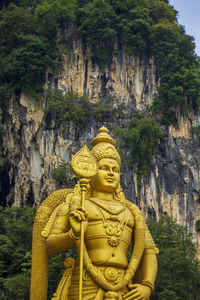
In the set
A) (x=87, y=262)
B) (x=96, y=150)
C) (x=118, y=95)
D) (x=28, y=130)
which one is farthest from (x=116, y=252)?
(x=118, y=95)

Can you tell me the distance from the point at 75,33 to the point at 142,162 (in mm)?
7967

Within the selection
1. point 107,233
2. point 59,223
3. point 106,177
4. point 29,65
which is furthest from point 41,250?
point 29,65

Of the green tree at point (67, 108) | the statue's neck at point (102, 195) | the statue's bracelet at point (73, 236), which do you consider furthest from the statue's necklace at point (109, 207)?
the green tree at point (67, 108)

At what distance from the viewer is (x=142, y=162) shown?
22203 mm

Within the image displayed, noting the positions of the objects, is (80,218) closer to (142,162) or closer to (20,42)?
(142,162)

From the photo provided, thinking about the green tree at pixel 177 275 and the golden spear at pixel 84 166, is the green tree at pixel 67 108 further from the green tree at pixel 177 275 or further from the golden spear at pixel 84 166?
the golden spear at pixel 84 166

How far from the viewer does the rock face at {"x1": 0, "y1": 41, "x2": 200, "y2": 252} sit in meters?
22.3

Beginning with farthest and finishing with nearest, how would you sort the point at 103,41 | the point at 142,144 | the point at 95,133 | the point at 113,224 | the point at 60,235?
the point at 103,41 → the point at 95,133 → the point at 142,144 → the point at 113,224 → the point at 60,235

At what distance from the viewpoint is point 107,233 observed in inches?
207

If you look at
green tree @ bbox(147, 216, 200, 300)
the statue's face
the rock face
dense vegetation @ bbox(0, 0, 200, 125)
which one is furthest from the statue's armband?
dense vegetation @ bbox(0, 0, 200, 125)

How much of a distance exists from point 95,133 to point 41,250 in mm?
17997

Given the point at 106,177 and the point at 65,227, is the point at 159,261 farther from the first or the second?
the point at 65,227

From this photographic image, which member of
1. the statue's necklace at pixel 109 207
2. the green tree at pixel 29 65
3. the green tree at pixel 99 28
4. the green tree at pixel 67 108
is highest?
the green tree at pixel 99 28

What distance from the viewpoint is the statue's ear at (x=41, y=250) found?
5.41 meters
